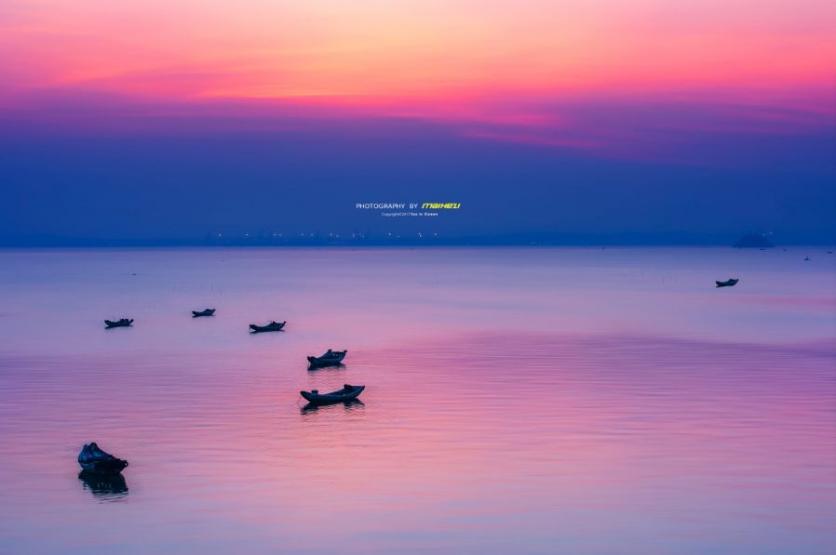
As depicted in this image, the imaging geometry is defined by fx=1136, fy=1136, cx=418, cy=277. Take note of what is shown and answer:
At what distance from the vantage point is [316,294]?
16675cm

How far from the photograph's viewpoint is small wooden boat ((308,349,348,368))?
72250 mm

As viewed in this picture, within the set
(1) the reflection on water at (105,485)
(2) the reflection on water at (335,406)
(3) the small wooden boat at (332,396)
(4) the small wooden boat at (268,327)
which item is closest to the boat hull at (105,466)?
(1) the reflection on water at (105,485)

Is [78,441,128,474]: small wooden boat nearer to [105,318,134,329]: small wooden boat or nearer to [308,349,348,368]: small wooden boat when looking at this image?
[308,349,348,368]: small wooden boat

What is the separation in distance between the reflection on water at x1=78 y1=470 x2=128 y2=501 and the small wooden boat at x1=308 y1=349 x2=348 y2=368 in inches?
1304

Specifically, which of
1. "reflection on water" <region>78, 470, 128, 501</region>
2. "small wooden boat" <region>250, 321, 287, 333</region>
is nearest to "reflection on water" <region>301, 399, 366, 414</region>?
"reflection on water" <region>78, 470, 128, 501</region>

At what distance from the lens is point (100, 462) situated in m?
38.8

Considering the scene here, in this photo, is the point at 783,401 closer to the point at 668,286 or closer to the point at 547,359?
the point at 547,359

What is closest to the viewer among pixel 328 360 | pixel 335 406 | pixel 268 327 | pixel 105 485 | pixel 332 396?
pixel 105 485

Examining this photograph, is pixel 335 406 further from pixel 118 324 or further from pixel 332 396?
pixel 118 324

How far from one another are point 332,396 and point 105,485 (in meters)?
18.7

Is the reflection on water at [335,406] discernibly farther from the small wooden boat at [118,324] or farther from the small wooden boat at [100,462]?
the small wooden boat at [118,324]

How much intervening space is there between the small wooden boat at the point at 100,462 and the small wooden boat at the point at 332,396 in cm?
1614

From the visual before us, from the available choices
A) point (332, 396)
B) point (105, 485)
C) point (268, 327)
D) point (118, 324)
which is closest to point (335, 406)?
point (332, 396)

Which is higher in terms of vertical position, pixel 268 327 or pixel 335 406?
pixel 268 327
